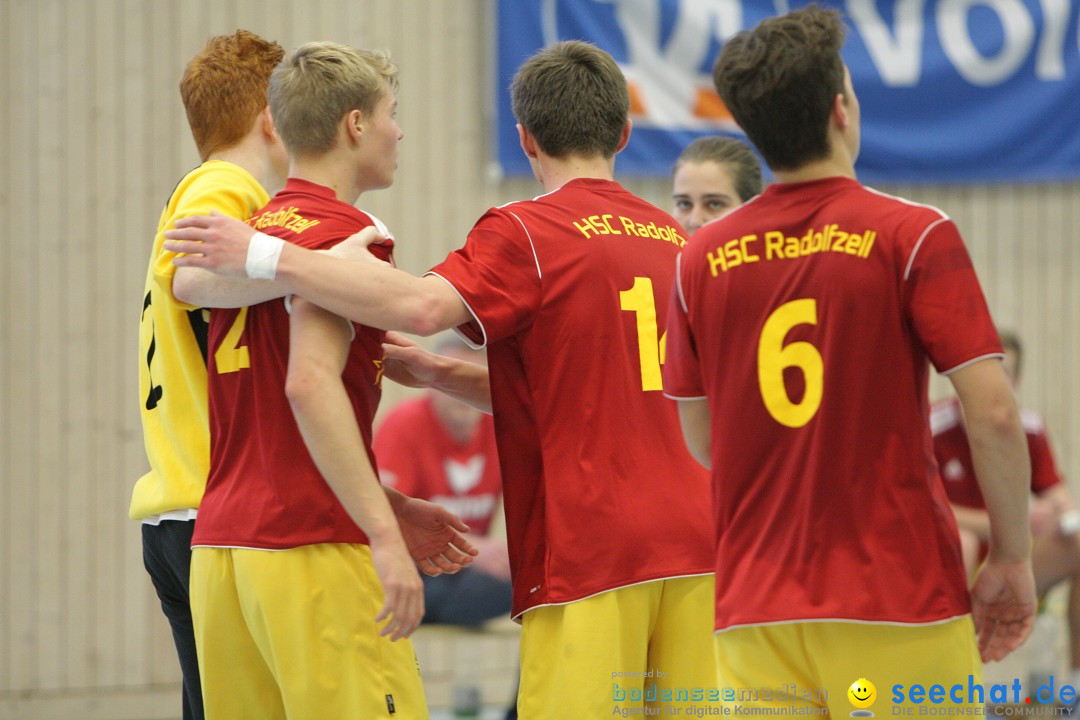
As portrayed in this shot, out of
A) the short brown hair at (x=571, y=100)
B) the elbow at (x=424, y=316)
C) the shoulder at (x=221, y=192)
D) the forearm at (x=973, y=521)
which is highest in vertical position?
the short brown hair at (x=571, y=100)

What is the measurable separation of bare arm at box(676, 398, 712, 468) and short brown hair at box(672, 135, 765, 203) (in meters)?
1.73

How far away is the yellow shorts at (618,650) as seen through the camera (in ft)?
8.91

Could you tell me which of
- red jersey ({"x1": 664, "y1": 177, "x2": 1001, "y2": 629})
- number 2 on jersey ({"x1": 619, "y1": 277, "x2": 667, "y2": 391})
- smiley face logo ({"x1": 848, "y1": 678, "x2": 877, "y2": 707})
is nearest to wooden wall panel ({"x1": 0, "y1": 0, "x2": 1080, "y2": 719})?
number 2 on jersey ({"x1": 619, "y1": 277, "x2": 667, "y2": 391})

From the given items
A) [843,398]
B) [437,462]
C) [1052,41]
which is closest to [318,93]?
[843,398]

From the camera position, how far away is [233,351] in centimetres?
279

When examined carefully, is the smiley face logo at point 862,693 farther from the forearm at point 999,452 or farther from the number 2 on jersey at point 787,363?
the number 2 on jersey at point 787,363

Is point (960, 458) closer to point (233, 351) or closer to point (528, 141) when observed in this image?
point (528, 141)

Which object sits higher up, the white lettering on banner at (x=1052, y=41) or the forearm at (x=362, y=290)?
the white lettering on banner at (x=1052, y=41)

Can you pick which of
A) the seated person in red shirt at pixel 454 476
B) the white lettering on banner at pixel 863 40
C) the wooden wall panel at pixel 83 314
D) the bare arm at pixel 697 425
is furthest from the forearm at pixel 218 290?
the white lettering on banner at pixel 863 40

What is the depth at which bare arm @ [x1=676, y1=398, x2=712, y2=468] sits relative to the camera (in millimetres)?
2537

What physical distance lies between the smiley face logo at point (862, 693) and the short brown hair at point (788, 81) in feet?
3.17

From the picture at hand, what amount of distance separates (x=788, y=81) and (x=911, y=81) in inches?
236

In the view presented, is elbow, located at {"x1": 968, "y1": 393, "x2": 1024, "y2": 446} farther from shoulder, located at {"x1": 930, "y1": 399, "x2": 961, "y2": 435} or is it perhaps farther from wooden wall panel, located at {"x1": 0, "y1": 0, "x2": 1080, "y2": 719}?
wooden wall panel, located at {"x1": 0, "y1": 0, "x2": 1080, "y2": 719}

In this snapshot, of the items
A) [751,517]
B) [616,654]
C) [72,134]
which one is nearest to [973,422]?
[751,517]
